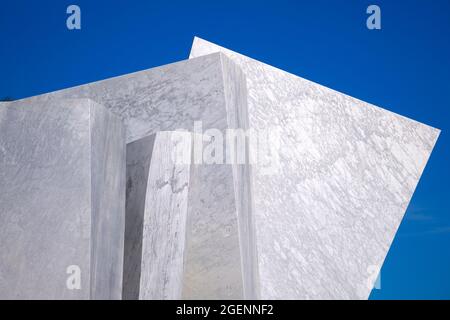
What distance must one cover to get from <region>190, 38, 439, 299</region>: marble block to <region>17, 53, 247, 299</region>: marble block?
407mm

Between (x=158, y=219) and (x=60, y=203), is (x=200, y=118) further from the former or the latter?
(x=60, y=203)

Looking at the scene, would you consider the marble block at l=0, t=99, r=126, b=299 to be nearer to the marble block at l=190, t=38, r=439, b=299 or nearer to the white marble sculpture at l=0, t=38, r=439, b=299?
the white marble sculpture at l=0, t=38, r=439, b=299

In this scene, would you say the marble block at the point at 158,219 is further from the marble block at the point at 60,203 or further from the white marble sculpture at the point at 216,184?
the marble block at the point at 60,203

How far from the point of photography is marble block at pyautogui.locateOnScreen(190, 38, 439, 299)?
6250 mm

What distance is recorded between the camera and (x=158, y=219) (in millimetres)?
4648

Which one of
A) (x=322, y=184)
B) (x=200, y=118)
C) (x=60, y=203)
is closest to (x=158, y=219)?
(x=60, y=203)

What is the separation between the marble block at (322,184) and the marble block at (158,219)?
1.03 m

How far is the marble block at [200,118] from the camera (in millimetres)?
5098

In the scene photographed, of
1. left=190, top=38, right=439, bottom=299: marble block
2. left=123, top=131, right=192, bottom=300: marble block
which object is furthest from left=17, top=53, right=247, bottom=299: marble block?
left=190, top=38, right=439, bottom=299: marble block

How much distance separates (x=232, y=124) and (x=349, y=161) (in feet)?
8.69

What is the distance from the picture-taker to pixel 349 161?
7676 millimetres

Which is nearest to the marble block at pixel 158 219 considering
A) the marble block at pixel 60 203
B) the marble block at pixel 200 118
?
the marble block at pixel 60 203
